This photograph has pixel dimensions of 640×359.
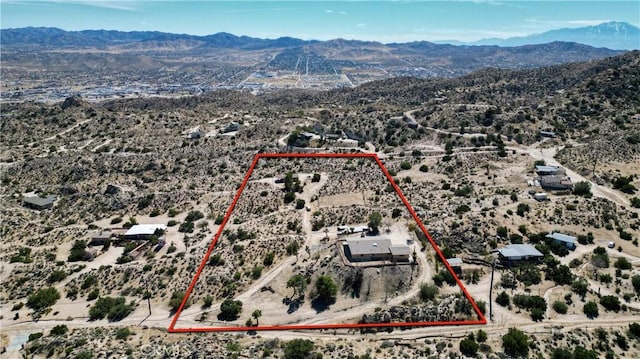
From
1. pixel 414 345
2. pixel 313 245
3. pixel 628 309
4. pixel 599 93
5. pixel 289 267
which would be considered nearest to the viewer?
pixel 414 345

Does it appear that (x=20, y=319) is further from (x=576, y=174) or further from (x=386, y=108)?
(x=386, y=108)

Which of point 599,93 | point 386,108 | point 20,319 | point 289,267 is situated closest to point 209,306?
point 289,267

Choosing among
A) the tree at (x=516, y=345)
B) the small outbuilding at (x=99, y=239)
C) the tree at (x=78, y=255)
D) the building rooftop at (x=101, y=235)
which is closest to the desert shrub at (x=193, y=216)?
the building rooftop at (x=101, y=235)

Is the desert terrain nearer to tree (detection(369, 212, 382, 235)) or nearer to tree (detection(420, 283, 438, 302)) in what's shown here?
tree (detection(420, 283, 438, 302))

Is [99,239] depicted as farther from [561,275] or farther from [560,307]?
[561,275]

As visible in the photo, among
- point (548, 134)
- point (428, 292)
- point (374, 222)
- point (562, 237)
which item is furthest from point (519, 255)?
point (548, 134)

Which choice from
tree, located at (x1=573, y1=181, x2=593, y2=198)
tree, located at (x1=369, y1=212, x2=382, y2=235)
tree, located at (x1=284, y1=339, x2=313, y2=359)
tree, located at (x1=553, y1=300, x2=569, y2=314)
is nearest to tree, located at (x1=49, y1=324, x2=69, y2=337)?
tree, located at (x1=284, y1=339, x2=313, y2=359)

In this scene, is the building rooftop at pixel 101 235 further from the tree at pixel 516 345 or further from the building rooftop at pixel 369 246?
the tree at pixel 516 345
